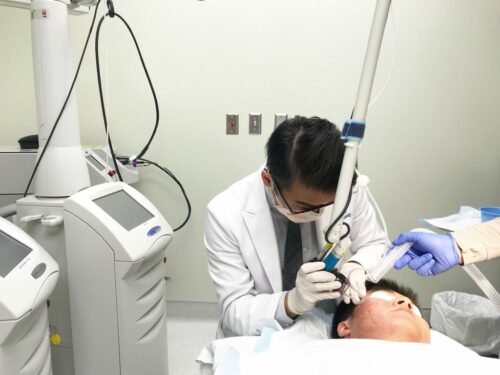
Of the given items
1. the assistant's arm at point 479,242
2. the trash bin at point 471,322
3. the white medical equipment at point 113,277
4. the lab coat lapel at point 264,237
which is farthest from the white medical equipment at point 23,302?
the trash bin at point 471,322

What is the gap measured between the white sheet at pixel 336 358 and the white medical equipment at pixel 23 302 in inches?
20.1

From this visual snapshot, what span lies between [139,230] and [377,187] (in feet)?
4.79

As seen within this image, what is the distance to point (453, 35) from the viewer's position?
207 centimetres

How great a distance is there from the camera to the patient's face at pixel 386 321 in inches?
42.9

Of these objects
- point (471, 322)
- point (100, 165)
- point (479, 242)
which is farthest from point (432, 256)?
point (100, 165)

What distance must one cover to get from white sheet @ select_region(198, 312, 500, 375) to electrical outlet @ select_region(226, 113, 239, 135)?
54.9 inches

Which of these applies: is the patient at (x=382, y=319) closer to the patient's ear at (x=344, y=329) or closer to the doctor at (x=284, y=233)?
the patient's ear at (x=344, y=329)

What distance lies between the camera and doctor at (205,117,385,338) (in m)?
0.96

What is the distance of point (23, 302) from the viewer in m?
0.97

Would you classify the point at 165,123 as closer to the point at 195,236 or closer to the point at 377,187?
the point at 195,236

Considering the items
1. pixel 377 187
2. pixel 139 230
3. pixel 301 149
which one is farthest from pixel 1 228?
pixel 377 187

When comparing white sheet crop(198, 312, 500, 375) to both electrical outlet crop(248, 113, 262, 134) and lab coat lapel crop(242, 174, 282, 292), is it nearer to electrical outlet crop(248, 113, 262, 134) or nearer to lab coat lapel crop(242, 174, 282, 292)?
lab coat lapel crop(242, 174, 282, 292)

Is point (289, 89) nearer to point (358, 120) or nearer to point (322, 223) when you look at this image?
point (322, 223)

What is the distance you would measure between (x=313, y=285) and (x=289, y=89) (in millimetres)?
1430
